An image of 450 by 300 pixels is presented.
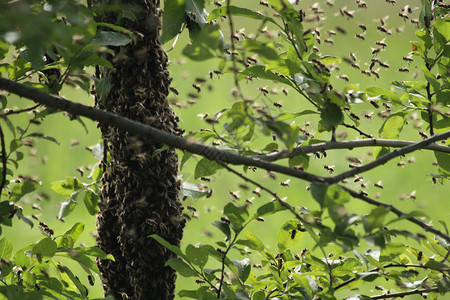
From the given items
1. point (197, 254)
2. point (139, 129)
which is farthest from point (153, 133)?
point (197, 254)

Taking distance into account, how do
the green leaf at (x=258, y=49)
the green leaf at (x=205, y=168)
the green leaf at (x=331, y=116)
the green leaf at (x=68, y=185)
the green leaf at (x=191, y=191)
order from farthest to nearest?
the green leaf at (x=68, y=185) → the green leaf at (x=191, y=191) → the green leaf at (x=205, y=168) → the green leaf at (x=331, y=116) → the green leaf at (x=258, y=49)

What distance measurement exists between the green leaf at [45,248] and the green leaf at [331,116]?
756 millimetres

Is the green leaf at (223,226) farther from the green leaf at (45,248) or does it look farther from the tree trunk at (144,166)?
the green leaf at (45,248)

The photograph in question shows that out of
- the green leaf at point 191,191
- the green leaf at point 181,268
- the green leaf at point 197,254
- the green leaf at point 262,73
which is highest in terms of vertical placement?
the green leaf at point 262,73

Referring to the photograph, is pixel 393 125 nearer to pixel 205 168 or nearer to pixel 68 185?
pixel 205 168

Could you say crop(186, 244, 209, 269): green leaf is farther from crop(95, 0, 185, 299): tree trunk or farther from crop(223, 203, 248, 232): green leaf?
crop(95, 0, 185, 299): tree trunk

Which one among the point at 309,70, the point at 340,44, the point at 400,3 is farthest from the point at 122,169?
the point at 400,3

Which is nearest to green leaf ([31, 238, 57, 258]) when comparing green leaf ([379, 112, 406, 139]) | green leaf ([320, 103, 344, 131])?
green leaf ([320, 103, 344, 131])

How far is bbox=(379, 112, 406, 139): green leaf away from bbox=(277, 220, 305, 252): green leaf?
1.24 feet

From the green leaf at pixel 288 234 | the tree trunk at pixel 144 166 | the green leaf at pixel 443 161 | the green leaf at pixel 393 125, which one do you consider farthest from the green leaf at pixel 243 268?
the green leaf at pixel 443 161

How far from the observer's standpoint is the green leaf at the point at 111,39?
1276 millimetres

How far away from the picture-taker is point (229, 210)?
1.29 meters

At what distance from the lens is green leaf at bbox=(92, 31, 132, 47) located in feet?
4.19

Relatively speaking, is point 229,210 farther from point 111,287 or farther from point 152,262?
point 111,287
